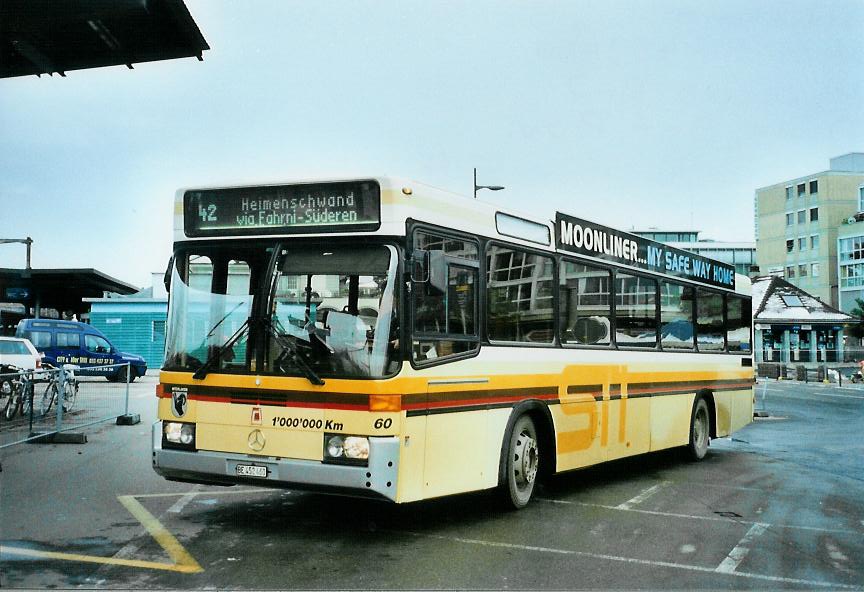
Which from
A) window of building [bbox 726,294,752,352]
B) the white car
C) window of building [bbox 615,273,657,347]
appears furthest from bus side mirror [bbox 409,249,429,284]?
the white car

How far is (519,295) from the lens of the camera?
9.05 meters

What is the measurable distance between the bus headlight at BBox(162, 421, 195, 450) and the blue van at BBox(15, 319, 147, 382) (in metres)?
27.8

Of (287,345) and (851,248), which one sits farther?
(851,248)

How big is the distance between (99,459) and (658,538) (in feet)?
26.3

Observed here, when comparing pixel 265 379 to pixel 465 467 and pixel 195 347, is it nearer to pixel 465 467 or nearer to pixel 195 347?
pixel 195 347

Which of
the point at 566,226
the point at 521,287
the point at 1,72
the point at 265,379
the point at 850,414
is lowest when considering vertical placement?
the point at 850,414

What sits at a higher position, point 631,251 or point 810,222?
point 810,222

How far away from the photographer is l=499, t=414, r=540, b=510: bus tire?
8617 mm

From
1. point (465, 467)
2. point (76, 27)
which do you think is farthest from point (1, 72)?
point (465, 467)

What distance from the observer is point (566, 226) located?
10141mm

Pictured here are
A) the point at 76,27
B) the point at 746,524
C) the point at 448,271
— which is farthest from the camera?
the point at 76,27

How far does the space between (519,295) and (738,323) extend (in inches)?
308

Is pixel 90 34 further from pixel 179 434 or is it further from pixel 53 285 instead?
pixel 53 285

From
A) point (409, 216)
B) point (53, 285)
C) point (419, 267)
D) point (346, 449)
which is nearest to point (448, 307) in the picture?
point (419, 267)
